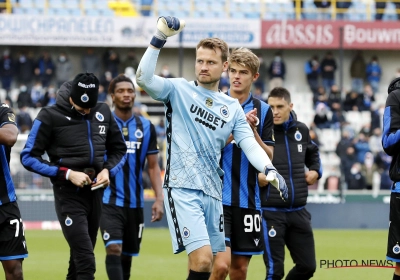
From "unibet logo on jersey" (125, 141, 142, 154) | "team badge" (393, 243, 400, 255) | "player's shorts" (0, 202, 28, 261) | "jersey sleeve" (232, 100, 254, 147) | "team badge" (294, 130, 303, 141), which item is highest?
"jersey sleeve" (232, 100, 254, 147)

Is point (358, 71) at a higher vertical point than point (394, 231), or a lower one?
higher

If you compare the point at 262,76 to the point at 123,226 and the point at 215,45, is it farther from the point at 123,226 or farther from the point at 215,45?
the point at 215,45

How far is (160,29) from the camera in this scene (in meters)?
6.37

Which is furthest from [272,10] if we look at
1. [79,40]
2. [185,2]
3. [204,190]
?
[204,190]

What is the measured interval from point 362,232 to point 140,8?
14682 millimetres

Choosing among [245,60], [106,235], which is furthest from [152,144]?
[245,60]

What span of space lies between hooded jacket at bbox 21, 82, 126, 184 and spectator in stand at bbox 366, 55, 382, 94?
2369 centimetres

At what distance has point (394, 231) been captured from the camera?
25.4ft

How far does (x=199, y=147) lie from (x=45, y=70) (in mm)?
23336

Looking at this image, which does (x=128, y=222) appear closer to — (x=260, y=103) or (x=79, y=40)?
(x=260, y=103)

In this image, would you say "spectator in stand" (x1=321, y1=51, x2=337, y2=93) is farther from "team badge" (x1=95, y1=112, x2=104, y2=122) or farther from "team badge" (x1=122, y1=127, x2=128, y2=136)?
"team badge" (x1=95, y1=112, x2=104, y2=122)

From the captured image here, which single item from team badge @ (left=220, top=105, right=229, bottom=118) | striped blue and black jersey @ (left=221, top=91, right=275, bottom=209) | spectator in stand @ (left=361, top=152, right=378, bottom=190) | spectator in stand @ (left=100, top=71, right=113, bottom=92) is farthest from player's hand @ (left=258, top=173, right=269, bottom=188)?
spectator in stand @ (left=100, top=71, right=113, bottom=92)

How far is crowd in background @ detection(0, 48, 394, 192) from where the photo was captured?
83.4ft

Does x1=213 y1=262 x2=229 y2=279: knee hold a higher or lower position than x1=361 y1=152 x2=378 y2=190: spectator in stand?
higher
